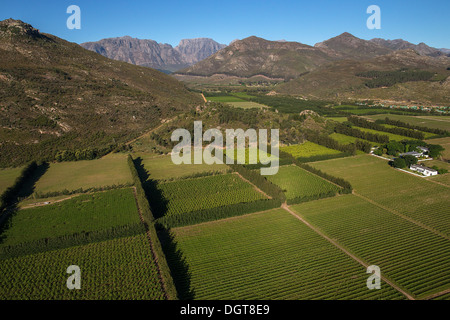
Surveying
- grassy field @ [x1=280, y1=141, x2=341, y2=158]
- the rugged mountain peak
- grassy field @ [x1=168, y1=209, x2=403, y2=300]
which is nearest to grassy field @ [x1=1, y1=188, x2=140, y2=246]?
grassy field @ [x1=168, y1=209, x2=403, y2=300]

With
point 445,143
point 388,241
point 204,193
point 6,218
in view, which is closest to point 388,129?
point 445,143

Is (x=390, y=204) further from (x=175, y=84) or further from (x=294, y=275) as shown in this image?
(x=175, y=84)

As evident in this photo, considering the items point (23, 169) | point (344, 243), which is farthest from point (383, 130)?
point (23, 169)

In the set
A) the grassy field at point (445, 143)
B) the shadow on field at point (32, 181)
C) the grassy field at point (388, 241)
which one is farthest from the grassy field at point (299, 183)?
the shadow on field at point (32, 181)

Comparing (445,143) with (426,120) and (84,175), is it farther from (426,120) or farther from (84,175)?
(84,175)

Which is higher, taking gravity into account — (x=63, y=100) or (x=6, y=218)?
(x=63, y=100)

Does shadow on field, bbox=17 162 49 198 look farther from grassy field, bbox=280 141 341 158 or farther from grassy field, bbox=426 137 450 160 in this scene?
grassy field, bbox=426 137 450 160
